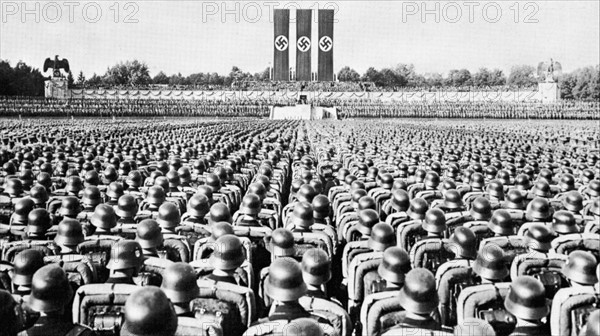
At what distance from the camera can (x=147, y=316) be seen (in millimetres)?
2848

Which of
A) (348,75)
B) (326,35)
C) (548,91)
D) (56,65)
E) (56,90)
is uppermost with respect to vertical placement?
(348,75)

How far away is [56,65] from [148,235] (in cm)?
8566

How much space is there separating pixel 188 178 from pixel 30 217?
4.60 m

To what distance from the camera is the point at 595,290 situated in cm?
397

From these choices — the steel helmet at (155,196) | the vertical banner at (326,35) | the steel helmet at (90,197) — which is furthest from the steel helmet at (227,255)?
the vertical banner at (326,35)

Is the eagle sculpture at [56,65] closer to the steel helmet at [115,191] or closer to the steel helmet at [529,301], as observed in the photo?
the steel helmet at [115,191]

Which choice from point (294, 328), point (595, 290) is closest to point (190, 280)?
point (294, 328)

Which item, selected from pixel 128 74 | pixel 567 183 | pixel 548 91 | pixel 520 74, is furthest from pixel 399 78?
pixel 567 183

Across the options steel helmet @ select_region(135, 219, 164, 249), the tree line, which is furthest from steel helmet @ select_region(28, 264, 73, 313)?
the tree line

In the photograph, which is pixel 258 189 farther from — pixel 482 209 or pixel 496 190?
pixel 496 190

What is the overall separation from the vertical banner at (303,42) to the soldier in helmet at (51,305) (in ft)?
213

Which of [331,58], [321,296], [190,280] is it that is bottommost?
[321,296]

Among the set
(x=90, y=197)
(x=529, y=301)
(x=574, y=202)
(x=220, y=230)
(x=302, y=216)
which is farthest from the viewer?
(x=90, y=197)

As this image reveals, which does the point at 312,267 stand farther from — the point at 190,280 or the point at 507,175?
the point at 507,175
